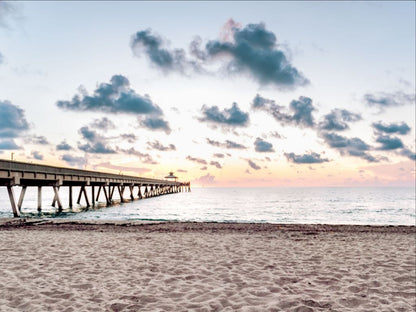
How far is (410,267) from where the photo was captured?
8.78 metres

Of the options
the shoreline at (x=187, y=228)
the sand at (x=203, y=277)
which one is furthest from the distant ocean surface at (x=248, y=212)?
the sand at (x=203, y=277)

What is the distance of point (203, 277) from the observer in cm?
745

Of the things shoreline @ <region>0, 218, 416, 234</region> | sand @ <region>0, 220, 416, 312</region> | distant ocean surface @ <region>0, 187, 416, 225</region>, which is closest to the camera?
sand @ <region>0, 220, 416, 312</region>

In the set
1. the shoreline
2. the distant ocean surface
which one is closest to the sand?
the shoreline

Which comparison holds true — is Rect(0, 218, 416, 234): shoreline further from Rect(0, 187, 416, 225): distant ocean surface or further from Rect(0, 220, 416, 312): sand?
Rect(0, 187, 416, 225): distant ocean surface

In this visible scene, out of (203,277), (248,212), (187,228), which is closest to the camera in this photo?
(203,277)

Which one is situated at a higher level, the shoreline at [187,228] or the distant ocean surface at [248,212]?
the shoreline at [187,228]

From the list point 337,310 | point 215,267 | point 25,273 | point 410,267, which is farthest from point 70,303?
point 410,267

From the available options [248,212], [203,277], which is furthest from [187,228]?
[248,212]

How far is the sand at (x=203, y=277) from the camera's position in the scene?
229 inches

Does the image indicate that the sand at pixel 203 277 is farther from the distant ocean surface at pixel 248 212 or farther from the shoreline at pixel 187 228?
the distant ocean surface at pixel 248 212

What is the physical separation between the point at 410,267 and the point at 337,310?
462 cm

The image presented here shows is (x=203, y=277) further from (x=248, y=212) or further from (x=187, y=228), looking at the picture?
(x=248, y=212)

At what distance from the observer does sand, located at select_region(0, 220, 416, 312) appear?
5.82 metres
